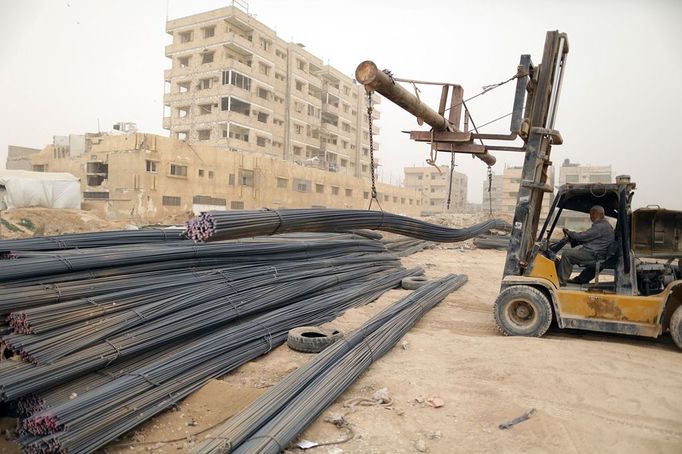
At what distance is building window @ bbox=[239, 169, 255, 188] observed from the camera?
1163 inches

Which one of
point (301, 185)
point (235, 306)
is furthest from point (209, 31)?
point (235, 306)

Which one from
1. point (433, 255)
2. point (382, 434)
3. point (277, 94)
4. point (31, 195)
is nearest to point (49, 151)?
point (31, 195)

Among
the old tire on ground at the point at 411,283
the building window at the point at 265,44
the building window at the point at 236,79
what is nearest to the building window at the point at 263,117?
the building window at the point at 236,79

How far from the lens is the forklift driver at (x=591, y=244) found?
5672 mm

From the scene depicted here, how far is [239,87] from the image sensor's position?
Answer: 38.9 meters

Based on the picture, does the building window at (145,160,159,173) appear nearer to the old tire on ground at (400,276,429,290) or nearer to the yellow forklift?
the old tire on ground at (400,276,429,290)

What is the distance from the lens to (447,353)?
5.19 meters

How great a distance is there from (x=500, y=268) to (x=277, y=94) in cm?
3522

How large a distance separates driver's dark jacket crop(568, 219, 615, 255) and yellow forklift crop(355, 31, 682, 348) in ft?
0.36

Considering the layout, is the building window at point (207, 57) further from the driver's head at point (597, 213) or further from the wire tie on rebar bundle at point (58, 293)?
the wire tie on rebar bundle at point (58, 293)

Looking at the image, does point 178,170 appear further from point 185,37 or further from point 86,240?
point 86,240

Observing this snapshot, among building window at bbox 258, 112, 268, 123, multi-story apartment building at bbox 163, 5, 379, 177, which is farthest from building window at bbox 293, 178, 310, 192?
building window at bbox 258, 112, 268, 123

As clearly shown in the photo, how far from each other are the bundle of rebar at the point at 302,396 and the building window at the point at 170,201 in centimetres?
2231

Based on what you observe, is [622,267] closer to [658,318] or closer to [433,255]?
[658,318]
